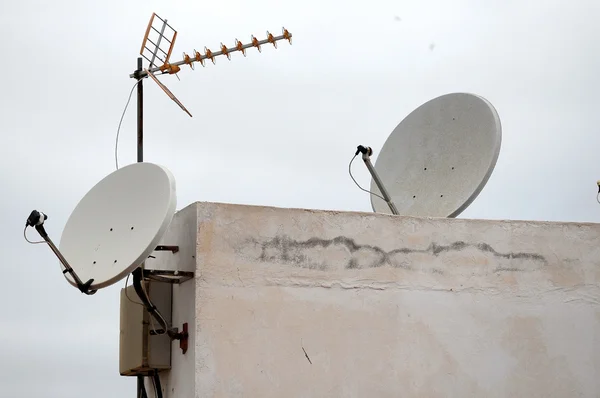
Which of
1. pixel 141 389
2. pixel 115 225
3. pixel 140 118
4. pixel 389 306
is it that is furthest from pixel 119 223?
pixel 389 306

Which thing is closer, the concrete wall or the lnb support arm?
the lnb support arm

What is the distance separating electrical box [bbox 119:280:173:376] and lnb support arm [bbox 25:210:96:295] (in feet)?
4.35

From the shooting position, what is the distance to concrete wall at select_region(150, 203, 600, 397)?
13.1m

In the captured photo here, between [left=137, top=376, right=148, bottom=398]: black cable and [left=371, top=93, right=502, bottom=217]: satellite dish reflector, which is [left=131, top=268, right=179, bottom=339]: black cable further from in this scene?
[left=371, top=93, right=502, bottom=217]: satellite dish reflector

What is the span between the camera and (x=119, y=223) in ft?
42.3

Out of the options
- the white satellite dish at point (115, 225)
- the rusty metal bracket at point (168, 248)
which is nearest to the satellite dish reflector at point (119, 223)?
the white satellite dish at point (115, 225)

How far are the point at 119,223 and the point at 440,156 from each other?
4793 millimetres

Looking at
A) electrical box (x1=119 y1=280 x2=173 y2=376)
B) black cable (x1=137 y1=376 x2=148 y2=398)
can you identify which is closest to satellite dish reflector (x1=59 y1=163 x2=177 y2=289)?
electrical box (x1=119 y1=280 x2=173 y2=376)

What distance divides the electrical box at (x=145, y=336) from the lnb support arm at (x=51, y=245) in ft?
4.35

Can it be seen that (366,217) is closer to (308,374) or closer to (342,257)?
(342,257)

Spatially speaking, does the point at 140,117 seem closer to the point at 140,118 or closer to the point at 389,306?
the point at 140,118

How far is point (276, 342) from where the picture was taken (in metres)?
13.2

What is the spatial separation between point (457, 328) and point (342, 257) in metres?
1.66

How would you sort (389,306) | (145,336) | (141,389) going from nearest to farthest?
(145,336) < (389,306) < (141,389)
